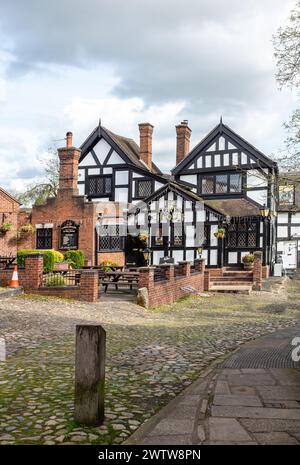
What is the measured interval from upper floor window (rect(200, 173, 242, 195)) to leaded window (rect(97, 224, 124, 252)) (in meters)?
6.87

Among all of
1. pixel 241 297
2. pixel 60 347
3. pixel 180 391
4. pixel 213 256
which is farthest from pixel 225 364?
pixel 213 256

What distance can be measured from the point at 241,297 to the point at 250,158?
1273 cm

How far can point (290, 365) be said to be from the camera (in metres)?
7.00

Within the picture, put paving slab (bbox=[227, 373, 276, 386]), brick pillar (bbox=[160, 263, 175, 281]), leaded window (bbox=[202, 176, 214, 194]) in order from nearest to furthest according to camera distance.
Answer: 1. paving slab (bbox=[227, 373, 276, 386])
2. brick pillar (bbox=[160, 263, 175, 281])
3. leaded window (bbox=[202, 176, 214, 194])

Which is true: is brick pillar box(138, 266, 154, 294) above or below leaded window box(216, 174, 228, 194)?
below

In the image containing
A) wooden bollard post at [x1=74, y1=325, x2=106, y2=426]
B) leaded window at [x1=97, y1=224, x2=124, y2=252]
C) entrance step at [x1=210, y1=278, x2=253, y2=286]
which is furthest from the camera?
leaded window at [x1=97, y1=224, x2=124, y2=252]

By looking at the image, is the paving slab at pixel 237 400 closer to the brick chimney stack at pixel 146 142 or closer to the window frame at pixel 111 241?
the window frame at pixel 111 241

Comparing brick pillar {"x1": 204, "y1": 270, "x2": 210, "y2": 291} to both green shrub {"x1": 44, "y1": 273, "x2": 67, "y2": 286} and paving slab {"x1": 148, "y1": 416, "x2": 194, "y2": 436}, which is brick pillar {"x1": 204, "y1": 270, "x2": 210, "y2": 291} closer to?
green shrub {"x1": 44, "y1": 273, "x2": 67, "y2": 286}

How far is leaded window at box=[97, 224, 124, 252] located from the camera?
27.0 meters

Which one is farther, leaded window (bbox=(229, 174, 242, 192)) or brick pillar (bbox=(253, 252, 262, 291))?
leaded window (bbox=(229, 174, 242, 192))

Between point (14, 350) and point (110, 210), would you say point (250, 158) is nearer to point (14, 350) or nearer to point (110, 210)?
point (110, 210)

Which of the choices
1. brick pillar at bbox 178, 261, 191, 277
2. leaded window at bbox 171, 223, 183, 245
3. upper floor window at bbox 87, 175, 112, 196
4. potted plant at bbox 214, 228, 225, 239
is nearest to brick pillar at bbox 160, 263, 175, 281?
brick pillar at bbox 178, 261, 191, 277

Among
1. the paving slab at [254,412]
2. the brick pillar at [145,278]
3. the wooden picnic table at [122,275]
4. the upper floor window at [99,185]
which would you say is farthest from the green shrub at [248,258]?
the paving slab at [254,412]

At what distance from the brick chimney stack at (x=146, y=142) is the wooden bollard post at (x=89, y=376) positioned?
29525 mm
